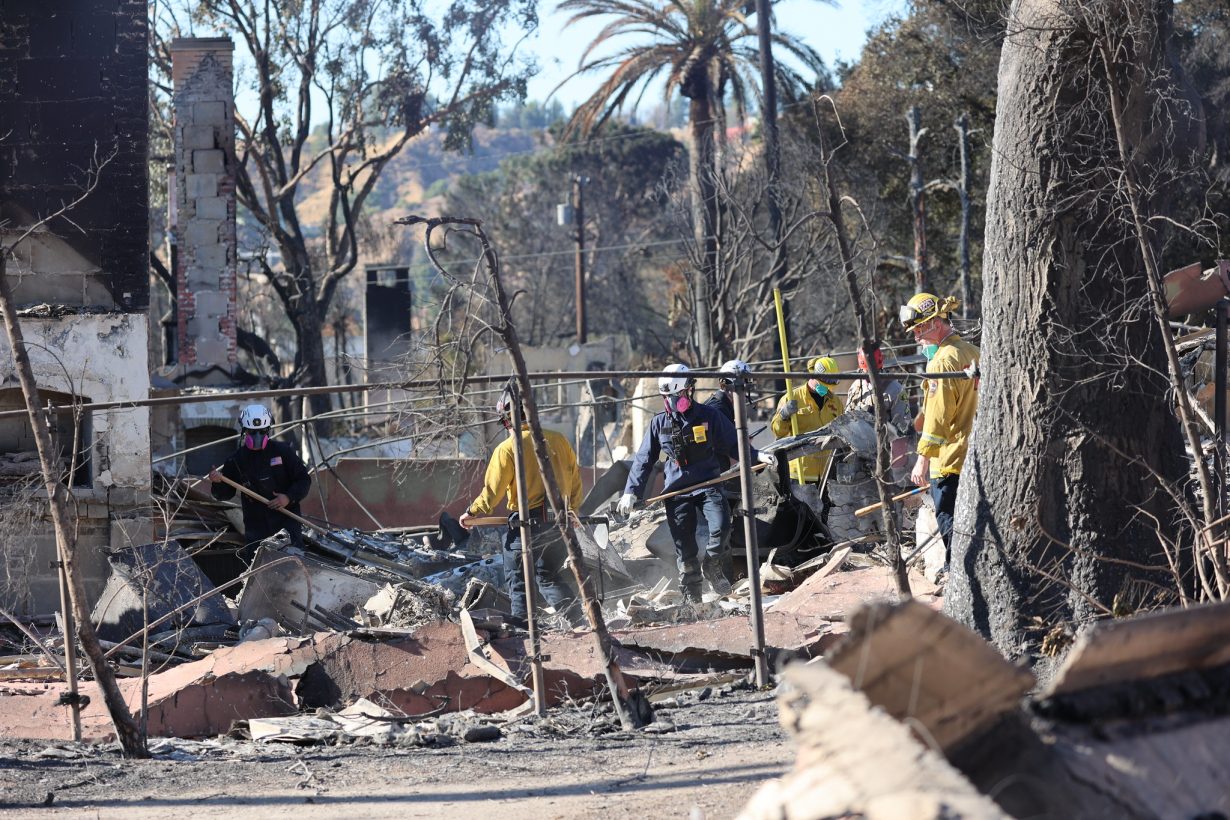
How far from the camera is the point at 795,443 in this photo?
11531 mm

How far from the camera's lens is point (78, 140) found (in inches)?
542

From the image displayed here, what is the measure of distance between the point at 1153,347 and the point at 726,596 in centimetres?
456

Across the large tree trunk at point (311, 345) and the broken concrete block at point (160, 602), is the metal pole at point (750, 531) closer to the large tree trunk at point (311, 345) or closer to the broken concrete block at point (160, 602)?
the broken concrete block at point (160, 602)

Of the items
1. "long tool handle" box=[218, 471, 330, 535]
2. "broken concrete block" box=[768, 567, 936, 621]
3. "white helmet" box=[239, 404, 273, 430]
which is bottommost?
"broken concrete block" box=[768, 567, 936, 621]

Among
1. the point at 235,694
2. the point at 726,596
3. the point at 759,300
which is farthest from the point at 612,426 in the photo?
the point at 235,694

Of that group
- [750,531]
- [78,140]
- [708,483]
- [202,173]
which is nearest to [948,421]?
[750,531]

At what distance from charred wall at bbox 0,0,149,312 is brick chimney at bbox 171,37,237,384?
1023 cm

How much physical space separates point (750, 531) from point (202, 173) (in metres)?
19.3

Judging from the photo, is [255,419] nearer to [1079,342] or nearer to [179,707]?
[179,707]

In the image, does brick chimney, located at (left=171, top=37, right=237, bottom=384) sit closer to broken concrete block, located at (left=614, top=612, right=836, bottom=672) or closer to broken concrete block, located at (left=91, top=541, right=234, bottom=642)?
broken concrete block, located at (left=91, top=541, right=234, bottom=642)

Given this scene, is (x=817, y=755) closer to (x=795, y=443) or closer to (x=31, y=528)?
(x=795, y=443)

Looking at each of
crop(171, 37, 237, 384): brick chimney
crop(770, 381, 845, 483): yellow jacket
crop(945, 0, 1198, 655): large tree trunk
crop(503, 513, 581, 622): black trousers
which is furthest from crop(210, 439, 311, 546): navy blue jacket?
crop(171, 37, 237, 384): brick chimney

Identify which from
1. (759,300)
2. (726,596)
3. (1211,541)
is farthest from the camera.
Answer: (759,300)

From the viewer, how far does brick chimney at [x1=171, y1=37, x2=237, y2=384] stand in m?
24.1
